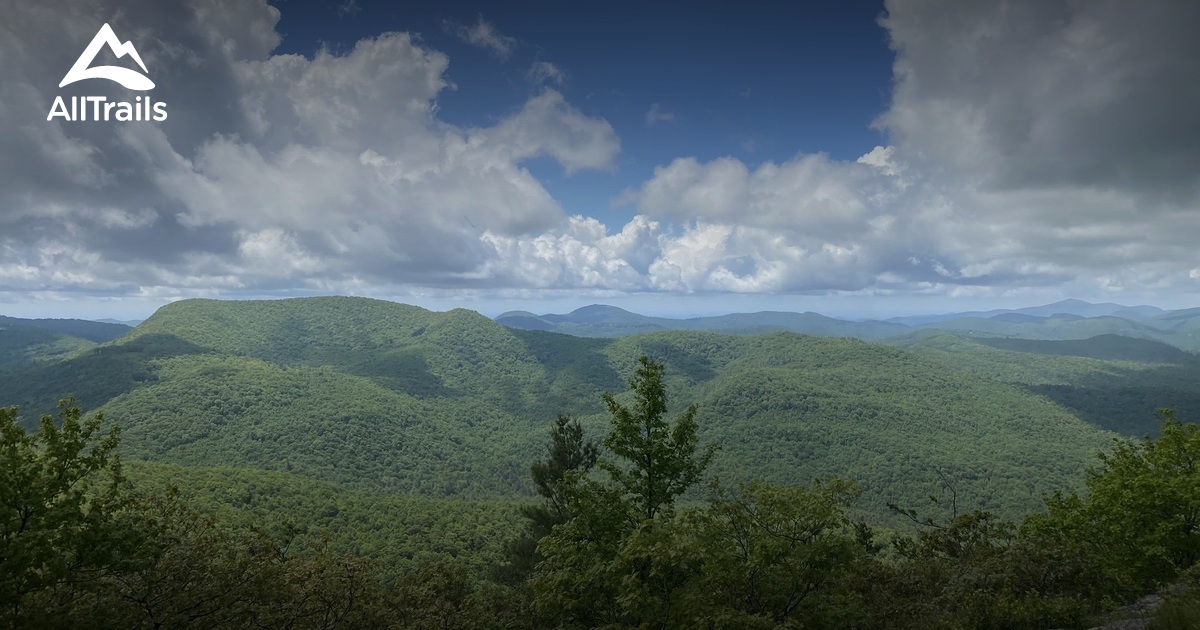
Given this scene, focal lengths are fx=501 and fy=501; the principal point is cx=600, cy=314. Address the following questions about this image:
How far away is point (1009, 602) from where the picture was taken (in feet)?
47.1

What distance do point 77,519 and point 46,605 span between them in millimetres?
1739

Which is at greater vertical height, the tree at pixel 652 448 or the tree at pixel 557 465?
the tree at pixel 652 448

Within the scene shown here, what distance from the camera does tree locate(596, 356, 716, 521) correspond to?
1673 centimetres

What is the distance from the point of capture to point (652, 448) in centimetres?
1659

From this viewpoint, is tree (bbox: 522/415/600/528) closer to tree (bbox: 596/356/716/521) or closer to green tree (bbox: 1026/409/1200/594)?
tree (bbox: 596/356/716/521)

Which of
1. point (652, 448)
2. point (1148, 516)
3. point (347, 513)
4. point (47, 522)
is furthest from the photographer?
point (347, 513)

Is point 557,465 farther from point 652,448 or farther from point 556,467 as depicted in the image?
point 652,448

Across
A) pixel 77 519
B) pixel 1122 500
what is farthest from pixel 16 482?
pixel 1122 500

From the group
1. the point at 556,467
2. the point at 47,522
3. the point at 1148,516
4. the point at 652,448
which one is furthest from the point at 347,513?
the point at 1148,516

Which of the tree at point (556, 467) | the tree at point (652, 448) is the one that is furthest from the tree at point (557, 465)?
the tree at point (652, 448)

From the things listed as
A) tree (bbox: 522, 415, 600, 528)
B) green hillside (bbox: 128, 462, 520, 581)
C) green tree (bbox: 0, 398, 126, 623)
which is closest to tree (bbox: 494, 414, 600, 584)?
tree (bbox: 522, 415, 600, 528)

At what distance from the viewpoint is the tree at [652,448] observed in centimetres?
1673

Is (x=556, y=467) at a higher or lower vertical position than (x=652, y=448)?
lower

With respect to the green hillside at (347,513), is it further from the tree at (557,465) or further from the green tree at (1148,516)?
the green tree at (1148,516)
